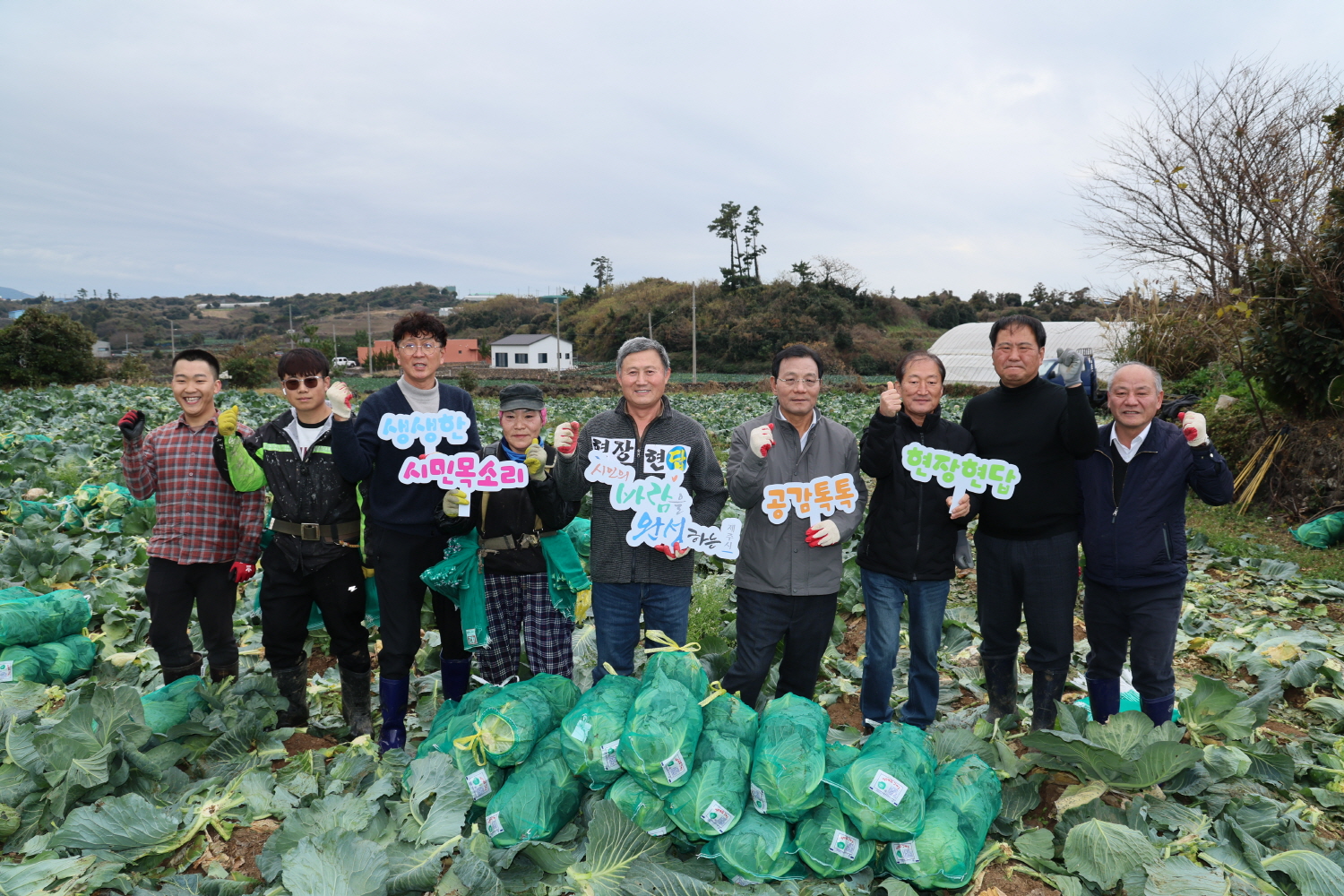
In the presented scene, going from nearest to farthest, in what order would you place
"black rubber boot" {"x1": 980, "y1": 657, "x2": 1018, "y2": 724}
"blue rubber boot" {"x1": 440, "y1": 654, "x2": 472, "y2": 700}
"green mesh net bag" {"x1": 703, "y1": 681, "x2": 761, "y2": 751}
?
"green mesh net bag" {"x1": 703, "y1": 681, "x2": 761, "y2": 751} → "black rubber boot" {"x1": 980, "y1": 657, "x2": 1018, "y2": 724} → "blue rubber boot" {"x1": 440, "y1": 654, "x2": 472, "y2": 700}

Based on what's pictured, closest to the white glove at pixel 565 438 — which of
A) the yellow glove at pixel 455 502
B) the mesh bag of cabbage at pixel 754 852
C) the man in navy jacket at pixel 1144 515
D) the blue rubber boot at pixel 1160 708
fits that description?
the yellow glove at pixel 455 502

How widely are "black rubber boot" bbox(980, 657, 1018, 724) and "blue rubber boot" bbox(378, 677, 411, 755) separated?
287cm

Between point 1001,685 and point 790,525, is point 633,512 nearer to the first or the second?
point 790,525

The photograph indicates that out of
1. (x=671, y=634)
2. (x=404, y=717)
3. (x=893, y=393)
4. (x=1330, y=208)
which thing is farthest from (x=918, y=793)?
(x=1330, y=208)

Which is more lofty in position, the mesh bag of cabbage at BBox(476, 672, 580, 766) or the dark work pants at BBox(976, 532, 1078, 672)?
the dark work pants at BBox(976, 532, 1078, 672)

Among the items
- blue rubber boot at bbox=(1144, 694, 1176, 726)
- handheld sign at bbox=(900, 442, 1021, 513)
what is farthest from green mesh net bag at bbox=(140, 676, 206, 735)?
blue rubber boot at bbox=(1144, 694, 1176, 726)

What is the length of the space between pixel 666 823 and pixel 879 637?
1451mm

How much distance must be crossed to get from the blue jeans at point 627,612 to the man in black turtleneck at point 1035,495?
1.49 meters

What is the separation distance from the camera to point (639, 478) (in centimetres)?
322

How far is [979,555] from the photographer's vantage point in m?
3.44

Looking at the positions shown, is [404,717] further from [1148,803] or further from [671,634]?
[1148,803]

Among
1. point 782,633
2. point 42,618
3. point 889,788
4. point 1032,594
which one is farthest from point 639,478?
point 42,618

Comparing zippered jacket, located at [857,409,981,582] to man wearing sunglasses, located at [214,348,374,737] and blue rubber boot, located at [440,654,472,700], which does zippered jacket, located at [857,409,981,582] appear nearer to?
blue rubber boot, located at [440,654,472,700]

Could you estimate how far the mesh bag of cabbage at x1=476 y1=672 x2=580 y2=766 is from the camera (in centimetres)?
262
